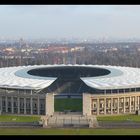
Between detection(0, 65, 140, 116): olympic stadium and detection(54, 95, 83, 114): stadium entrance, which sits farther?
detection(54, 95, 83, 114): stadium entrance

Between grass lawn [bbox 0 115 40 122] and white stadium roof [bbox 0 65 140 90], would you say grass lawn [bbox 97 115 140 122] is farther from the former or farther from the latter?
grass lawn [bbox 0 115 40 122]

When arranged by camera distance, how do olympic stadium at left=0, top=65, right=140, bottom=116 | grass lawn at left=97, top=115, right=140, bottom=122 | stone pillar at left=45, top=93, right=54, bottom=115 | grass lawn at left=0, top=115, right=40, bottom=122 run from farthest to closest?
olympic stadium at left=0, top=65, right=140, bottom=116, stone pillar at left=45, top=93, right=54, bottom=115, grass lawn at left=97, top=115, right=140, bottom=122, grass lawn at left=0, top=115, right=40, bottom=122

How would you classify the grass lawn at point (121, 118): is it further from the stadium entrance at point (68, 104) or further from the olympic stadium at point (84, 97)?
the stadium entrance at point (68, 104)

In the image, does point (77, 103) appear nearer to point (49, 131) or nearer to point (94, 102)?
point (94, 102)

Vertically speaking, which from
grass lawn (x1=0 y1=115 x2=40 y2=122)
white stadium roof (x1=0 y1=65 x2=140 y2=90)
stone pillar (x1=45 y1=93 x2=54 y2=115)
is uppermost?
white stadium roof (x1=0 y1=65 x2=140 y2=90)

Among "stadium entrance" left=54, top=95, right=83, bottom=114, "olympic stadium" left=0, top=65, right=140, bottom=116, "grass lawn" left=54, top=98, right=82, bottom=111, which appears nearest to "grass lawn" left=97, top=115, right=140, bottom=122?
"olympic stadium" left=0, top=65, right=140, bottom=116

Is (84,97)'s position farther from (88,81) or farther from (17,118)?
(17,118)

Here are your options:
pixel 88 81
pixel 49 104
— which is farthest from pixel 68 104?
pixel 88 81

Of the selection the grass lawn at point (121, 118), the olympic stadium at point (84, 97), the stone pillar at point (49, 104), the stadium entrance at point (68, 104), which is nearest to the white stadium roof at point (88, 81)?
the olympic stadium at point (84, 97)

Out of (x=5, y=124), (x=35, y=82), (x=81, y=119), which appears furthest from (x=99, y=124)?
(x=35, y=82)

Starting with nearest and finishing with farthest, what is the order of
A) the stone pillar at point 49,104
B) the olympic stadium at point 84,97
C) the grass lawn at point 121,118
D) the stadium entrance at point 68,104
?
the grass lawn at point 121,118 < the stone pillar at point 49,104 < the olympic stadium at point 84,97 < the stadium entrance at point 68,104
